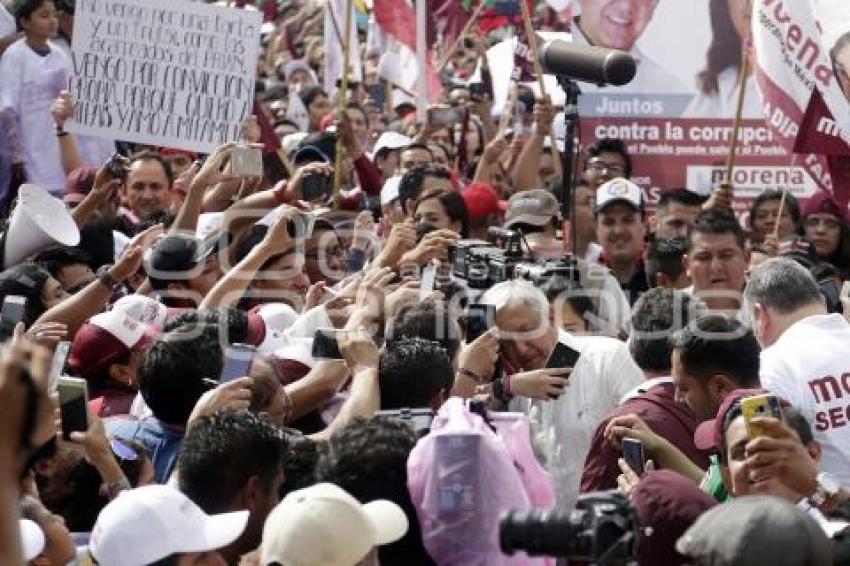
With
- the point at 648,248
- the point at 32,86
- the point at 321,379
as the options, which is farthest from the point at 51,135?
the point at 321,379

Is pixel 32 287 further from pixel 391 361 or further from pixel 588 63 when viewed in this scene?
pixel 588 63

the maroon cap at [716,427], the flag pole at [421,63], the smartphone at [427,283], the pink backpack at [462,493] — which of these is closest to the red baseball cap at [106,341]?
the smartphone at [427,283]

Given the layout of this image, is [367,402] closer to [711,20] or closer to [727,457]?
[727,457]

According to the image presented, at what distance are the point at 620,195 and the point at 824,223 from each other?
62.1 inches

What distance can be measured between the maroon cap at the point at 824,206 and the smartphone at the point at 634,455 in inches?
211

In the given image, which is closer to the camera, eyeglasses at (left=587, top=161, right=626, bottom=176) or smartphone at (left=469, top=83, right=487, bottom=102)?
eyeglasses at (left=587, top=161, right=626, bottom=176)

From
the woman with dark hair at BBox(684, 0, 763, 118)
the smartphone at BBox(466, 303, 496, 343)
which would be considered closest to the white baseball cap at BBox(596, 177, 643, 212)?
the woman with dark hair at BBox(684, 0, 763, 118)

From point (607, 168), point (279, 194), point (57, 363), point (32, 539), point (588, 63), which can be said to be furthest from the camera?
point (607, 168)

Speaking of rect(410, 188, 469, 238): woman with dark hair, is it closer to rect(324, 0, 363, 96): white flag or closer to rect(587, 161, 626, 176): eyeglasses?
rect(587, 161, 626, 176): eyeglasses

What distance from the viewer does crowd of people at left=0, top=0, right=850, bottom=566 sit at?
4.49 meters

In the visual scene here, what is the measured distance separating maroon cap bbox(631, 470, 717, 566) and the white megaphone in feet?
13.4

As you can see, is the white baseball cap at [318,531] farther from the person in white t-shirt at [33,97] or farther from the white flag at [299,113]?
the white flag at [299,113]

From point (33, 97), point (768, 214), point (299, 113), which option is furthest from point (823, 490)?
point (299, 113)

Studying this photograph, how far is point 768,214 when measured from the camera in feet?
37.2
